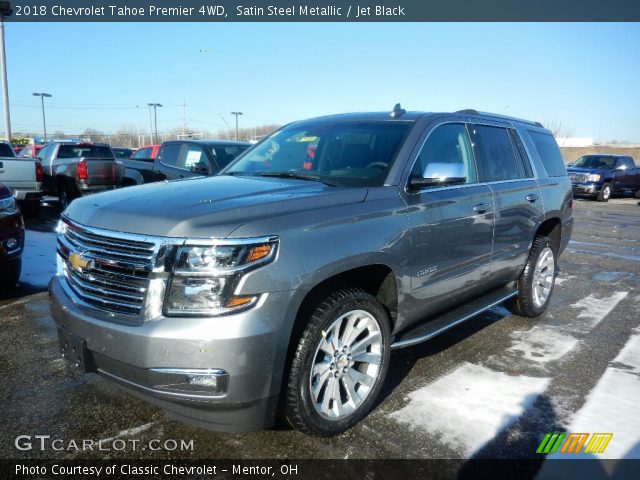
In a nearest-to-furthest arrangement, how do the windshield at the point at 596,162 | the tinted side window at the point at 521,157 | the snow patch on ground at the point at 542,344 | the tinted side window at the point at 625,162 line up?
the snow patch on ground at the point at 542,344 → the tinted side window at the point at 521,157 → the windshield at the point at 596,162 → the tinted side window at the point at 625,162

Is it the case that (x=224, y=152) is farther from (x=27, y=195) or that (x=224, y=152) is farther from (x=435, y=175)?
(x=435, y=175)

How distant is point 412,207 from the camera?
3299 millimetres

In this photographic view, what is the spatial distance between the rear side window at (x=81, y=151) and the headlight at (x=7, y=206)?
9494 millimetres

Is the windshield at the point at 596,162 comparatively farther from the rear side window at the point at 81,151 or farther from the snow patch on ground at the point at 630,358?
the snow patch on ground at the point at 630,358

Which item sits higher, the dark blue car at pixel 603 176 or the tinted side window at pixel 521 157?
the tinted side window at pixel 521 157

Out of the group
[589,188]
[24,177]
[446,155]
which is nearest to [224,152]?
[24,177]

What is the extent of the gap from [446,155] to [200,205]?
6.81ft

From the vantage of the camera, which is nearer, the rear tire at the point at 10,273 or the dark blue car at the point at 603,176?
the rear tire at the point at 10,273

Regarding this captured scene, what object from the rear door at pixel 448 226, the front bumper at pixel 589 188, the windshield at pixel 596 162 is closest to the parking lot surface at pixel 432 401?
the rear door at pixel 448 226

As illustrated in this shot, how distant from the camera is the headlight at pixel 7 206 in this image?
17.4 feet

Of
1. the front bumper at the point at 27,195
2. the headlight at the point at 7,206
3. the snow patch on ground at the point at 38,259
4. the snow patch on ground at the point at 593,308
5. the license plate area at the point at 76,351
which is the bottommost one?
the snow patch on ground at the point at 593,308

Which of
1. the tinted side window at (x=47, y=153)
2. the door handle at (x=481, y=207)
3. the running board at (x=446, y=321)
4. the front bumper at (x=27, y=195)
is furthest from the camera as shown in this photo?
the tinted side window at (x=47, y=153)

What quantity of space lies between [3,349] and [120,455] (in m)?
2.06

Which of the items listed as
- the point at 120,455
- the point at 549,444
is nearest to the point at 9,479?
the point at 120,455
